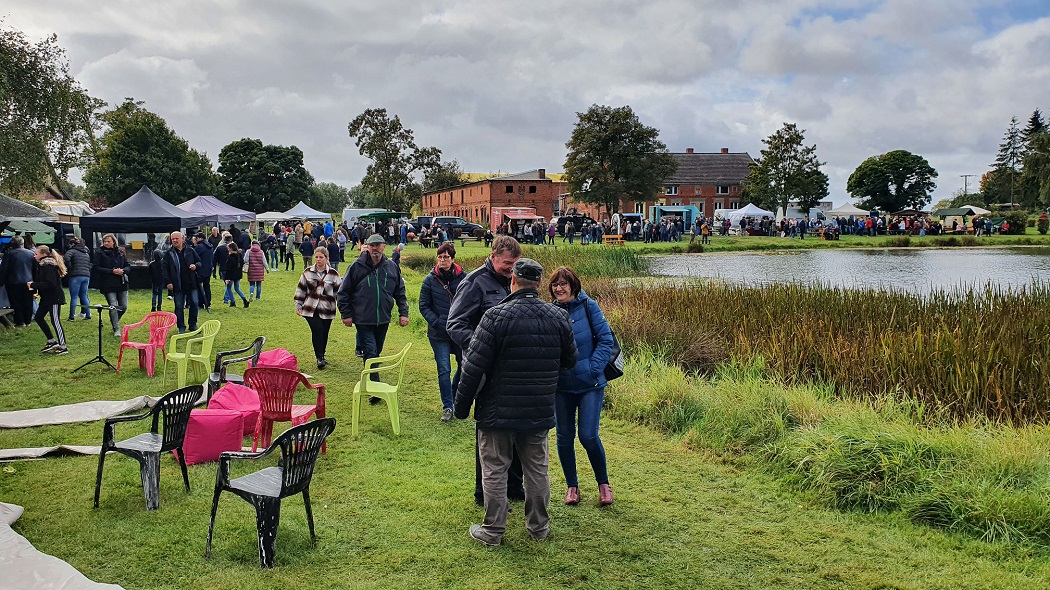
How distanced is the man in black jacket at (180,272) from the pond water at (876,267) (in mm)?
12963

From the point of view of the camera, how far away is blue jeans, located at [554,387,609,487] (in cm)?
521

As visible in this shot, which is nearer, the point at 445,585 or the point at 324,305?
the point at 445,585

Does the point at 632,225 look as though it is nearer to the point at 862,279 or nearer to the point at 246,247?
the point at 862,279

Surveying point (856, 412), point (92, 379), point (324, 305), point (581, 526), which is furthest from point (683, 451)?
point (92, 379)

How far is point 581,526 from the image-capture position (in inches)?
202

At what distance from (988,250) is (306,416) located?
139ft

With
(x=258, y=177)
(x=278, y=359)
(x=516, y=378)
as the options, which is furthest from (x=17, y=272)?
(x=258, y=177)

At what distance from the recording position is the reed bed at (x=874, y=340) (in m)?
7.87

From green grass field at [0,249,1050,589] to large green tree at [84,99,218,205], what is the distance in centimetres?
6100

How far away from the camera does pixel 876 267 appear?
94.6 feet

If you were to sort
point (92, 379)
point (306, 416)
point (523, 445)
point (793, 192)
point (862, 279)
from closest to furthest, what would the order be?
point (523, 445) → point (306, 416) → point (92, 379) → point (862, 279) → point (793, 192)

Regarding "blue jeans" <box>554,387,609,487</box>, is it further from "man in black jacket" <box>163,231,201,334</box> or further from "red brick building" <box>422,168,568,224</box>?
"red brick building" <box>422,168,568,224</box>

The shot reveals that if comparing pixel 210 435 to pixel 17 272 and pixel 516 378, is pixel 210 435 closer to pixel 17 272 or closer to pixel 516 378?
pixel 516 378

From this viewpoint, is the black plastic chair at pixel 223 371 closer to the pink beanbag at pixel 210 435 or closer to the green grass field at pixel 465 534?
the green grass field at pixel 465 534
